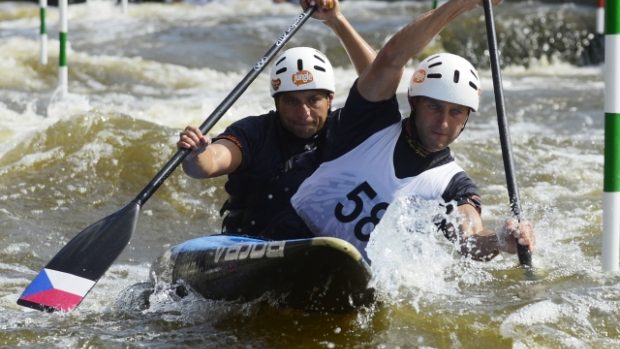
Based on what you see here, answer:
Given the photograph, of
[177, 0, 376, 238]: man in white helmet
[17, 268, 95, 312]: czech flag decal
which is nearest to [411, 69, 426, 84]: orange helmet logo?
[177, 0, 376, 238]: man in white helmet

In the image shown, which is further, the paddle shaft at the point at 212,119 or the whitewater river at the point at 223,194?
the paddle shaft at the point at 212,119

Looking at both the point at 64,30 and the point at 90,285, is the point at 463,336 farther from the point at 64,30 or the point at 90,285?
the point at 64,30

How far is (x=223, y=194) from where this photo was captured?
796cm

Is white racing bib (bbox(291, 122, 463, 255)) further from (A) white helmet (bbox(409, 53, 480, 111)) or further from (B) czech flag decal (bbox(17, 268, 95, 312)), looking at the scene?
(B) czech flag decal (bbox(17, 268, 95, 312))

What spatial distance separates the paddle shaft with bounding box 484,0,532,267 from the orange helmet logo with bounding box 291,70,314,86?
0.78 meters

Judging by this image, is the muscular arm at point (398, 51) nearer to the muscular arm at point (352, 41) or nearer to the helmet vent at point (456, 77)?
the helmet vent at point (456, 77)

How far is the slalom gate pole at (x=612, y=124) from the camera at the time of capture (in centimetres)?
478

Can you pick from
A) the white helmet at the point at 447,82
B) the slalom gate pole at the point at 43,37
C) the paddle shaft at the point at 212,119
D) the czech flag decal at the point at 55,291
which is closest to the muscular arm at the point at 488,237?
the white helmet at the point at 447,82

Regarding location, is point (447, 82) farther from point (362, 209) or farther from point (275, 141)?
point (275, 141)

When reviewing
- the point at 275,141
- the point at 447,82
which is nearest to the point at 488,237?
the point at 447,82

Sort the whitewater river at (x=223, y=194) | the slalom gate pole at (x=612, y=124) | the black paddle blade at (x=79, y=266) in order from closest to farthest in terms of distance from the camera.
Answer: the whitewater river at (x=223, y=194), the black paddle blade at (x=79, y=266), the slalom gate pole at (x=612, y=124)

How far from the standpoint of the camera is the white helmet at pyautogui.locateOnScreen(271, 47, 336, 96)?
16.4ft

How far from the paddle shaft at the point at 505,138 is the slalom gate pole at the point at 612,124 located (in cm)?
41

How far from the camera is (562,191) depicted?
830 cm
